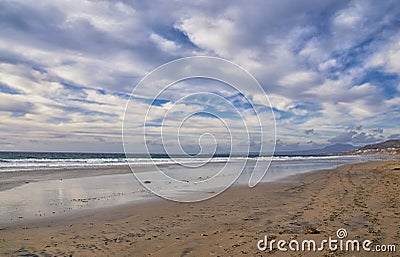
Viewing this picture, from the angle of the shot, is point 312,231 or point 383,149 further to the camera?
point 383,149

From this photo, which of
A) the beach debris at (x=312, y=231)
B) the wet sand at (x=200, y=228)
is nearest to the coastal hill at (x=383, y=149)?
the wet sand at (x=200, y=228)

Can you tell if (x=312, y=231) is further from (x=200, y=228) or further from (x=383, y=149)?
(x=383, y=149)

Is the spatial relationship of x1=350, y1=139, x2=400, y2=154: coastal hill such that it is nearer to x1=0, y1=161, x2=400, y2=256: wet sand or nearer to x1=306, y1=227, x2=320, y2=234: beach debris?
x1=0, y1=161, x2=400, y2=256: wet sand

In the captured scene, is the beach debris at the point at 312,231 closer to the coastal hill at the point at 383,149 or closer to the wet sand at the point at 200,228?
the wet sand at the point at 200,228

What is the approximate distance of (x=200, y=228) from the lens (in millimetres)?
8297

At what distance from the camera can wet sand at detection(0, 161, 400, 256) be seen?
660 cm

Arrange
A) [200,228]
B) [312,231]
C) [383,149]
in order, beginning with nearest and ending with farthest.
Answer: [312,231]
[200,228]
[383,149]

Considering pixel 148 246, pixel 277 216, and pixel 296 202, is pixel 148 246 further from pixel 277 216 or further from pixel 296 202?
pixel 296 202

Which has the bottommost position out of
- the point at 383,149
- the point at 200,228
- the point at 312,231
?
the point at 200,228

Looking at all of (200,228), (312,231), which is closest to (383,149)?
(312,231)

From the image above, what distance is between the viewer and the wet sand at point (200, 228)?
6.60 m

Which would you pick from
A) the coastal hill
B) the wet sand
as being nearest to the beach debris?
the wet sand

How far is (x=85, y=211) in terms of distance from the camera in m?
10.8

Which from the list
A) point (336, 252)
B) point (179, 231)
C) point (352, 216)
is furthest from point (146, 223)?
point (352, 216)
